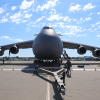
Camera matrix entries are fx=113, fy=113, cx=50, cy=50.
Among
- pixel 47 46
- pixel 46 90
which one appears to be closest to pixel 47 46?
pixel 47 46

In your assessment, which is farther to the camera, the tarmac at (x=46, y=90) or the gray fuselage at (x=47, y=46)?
the gray fuselage at (x=47, y=46)

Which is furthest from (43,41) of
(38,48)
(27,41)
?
(27,41)

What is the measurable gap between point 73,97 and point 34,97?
3.94 feet

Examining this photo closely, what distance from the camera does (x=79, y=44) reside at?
66.6 ft

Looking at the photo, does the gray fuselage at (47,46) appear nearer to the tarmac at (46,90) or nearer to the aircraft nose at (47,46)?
the aircraft nose at (47,46)

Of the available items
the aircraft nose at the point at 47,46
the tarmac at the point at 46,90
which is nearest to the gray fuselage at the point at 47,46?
the aircraft nose at the point at 47,46

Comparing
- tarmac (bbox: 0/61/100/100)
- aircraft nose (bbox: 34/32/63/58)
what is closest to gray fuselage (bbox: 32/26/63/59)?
aircraft nose (bbox: 34/32/63/58)

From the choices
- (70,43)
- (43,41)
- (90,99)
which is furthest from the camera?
(70,43)

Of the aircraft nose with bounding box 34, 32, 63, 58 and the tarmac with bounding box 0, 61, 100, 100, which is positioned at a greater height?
the aircraft nose with bounding box 34, 32, 63, 58

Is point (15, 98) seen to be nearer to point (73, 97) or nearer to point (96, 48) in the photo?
point (73, 97)

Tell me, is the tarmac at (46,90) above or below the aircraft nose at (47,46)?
below

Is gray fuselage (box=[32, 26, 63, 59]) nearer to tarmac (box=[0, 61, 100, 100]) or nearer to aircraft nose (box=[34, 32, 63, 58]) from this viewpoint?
aircraft nose (box=[34, 32, 63, 58])

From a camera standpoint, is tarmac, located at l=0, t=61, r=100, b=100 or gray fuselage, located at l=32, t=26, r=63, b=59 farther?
gray fuselage, located at l=32, t=26, r=63, b=59

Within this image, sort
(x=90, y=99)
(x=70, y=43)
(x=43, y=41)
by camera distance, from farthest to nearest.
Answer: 1. (x=70, y=43)
2. (x=43, y=41)
3. (x=90, y=99)
